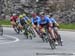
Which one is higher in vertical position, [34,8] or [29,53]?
[29,53]

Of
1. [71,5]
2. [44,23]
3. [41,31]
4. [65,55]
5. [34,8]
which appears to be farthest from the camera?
[34,8]

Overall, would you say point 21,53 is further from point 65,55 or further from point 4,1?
point 4,1

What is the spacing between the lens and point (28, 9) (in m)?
59.4

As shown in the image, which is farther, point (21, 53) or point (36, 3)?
point (36, 3)

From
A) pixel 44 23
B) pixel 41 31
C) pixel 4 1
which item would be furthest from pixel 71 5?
pixel 44 23

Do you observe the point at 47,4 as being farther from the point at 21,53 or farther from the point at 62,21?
the point at 21,53

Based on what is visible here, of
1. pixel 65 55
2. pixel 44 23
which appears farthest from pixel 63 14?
pixel 65 55

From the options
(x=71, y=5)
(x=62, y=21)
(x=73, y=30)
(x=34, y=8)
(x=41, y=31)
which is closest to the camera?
(x=41, y=31)

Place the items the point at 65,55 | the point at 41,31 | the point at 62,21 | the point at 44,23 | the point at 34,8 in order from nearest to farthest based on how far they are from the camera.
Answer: the point at 65,55 → the point at 44,23 → the point at 41,31 → the point at 62,21 → the point at 34,8

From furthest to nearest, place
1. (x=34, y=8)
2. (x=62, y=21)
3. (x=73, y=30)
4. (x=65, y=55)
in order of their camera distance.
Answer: (x=34, y=8) < (x=62, y=21) < (x=73, y=30) < (x=65, y=55)

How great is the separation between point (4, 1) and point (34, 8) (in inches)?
172

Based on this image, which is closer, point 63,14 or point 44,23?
point 44,23

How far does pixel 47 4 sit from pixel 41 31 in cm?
3125

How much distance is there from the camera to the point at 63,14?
53.4 metres
